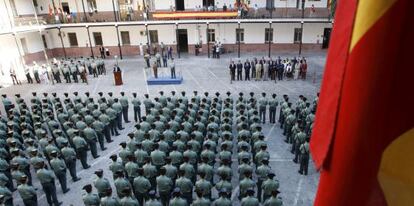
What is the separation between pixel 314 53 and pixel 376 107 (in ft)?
93.6

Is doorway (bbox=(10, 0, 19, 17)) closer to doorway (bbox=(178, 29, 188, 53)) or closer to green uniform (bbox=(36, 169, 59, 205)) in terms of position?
doorway (bbox=(178, 29, 188, 53))

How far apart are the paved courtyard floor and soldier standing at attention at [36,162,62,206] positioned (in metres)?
0.46

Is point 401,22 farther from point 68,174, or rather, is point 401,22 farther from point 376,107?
point 68,174

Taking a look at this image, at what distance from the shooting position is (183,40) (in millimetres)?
31438

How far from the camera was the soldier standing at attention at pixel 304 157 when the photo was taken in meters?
11.0

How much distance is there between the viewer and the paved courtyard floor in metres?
10.9

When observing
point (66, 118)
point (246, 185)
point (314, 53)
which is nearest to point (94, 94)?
point (66, 118)

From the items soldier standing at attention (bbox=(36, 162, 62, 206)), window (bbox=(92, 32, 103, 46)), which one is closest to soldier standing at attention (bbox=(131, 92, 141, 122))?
soldier standing at attention (bbox=(36, 162, 62, 206))

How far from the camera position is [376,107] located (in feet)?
7.22

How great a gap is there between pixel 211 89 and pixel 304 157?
34.3ft

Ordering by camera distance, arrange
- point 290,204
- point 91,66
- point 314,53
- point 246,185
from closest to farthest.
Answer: point 246,185
point 290,204
point 91,66
point 314,53

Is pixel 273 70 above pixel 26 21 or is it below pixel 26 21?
below

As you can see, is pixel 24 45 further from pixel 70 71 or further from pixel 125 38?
pixel 70 71

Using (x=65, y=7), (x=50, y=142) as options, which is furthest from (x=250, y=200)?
(x=65, y=7)
